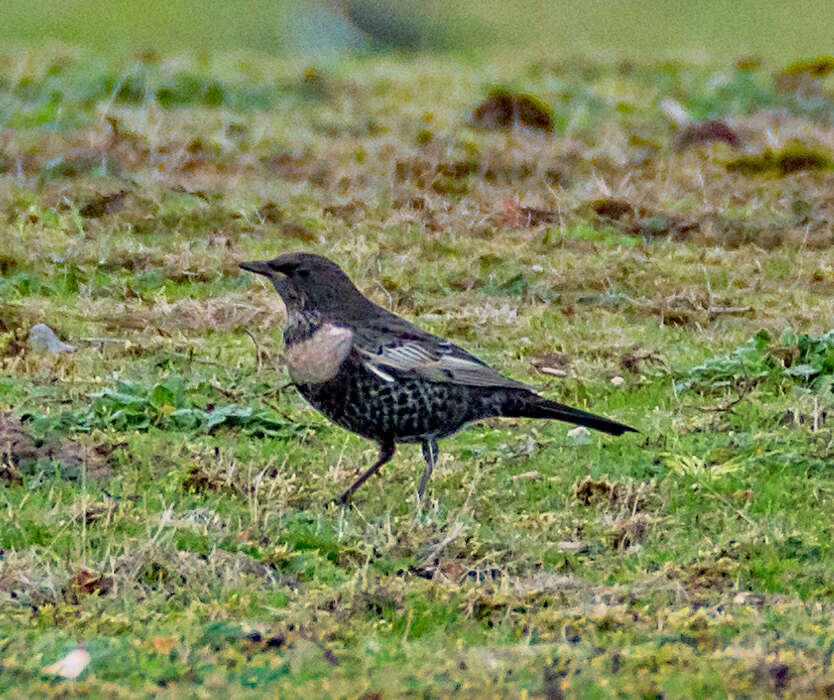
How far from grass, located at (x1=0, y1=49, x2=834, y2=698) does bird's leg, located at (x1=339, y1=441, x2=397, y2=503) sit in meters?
0.10

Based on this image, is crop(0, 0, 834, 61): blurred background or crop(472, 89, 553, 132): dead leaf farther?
crop(0, 0, 834, 61): blurred background

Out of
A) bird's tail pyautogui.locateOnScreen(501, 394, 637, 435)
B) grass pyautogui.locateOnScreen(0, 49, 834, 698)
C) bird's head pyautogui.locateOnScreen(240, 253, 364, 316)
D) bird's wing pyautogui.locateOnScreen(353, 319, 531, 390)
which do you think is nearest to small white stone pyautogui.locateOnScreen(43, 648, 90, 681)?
grass pyautogui.locateOnScreen(0, 49, 834, 698)

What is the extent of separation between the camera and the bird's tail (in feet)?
24.6

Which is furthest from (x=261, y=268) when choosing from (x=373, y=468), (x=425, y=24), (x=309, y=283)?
(x=425, y=24)

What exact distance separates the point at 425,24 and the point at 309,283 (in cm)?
2315

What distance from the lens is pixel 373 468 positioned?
753 cm

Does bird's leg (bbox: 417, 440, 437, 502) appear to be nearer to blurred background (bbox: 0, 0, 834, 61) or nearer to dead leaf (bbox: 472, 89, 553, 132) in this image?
dead leaf (bbox: 472, 89, 553, 132)

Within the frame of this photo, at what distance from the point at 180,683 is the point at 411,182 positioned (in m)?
11.4

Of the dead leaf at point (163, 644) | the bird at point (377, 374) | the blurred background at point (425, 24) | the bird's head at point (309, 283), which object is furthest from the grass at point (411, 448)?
the blurred background at point (425, 24)

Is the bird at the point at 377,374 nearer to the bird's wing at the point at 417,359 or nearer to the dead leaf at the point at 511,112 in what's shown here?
the bird's wing at the point at 417,359

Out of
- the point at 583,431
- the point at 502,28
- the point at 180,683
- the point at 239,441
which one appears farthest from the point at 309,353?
→ the point at 502,28

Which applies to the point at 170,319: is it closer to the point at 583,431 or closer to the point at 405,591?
the point at 583,431

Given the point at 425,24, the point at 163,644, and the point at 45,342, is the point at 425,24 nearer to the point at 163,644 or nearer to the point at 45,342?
the point at 45,342

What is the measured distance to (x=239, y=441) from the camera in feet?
27.5
